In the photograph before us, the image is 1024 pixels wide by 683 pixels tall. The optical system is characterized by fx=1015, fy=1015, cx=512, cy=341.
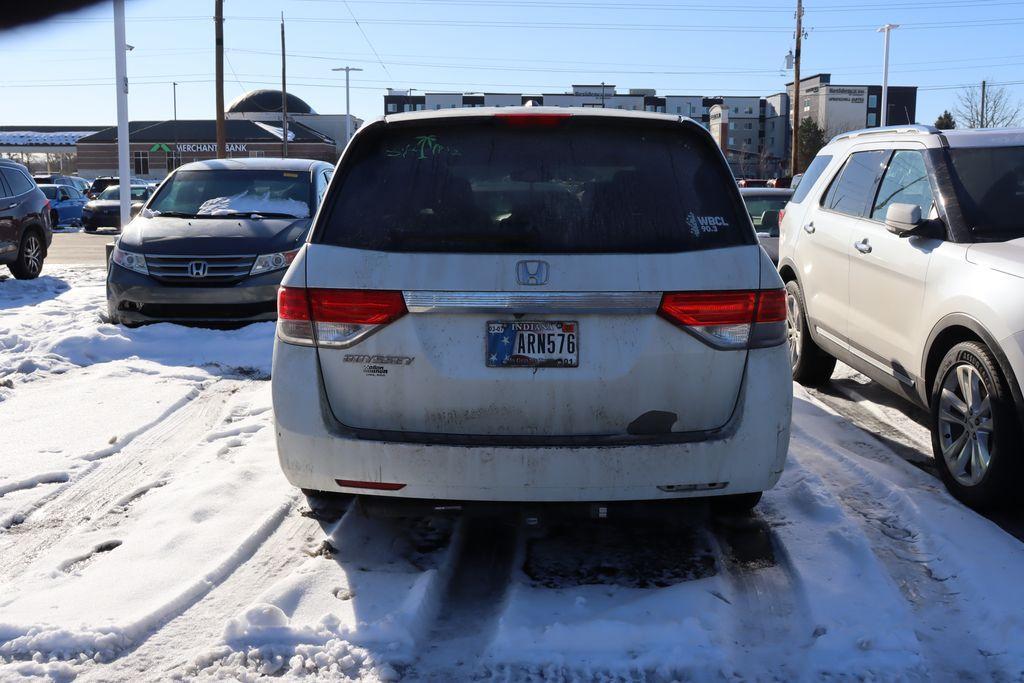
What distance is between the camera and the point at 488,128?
3908 mm

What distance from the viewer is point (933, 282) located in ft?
17.2

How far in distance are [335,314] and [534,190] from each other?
0.87 metres

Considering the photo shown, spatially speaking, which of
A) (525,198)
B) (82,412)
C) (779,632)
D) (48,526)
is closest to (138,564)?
(48,526)

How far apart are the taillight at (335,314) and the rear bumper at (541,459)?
2.9 inches

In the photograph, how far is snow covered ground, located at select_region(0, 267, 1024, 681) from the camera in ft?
10.7

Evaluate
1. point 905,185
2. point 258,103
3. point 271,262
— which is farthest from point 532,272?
point 258,103

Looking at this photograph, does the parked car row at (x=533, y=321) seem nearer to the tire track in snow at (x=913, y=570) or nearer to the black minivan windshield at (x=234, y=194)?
the tire track in snow at (x=913, y=570)

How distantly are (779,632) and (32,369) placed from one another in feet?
21.5

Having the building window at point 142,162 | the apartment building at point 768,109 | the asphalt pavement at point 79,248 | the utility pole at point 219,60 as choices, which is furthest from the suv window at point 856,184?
the building window at point 142,162

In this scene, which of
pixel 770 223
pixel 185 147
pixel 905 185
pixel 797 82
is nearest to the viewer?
pixel 905 185

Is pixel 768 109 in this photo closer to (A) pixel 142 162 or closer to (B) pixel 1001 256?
(A) pixel 142 162

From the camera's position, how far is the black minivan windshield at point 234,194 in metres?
10.2

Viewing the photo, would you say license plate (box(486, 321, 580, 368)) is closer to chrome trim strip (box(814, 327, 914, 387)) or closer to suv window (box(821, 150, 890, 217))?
chrome trim strip (box(814, 327, 914, 387))

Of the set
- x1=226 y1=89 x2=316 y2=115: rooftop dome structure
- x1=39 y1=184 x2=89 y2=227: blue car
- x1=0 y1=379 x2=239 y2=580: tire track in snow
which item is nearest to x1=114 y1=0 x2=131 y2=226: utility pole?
x1=0 y1=379 x2=239 y2=580: tire track in snow
